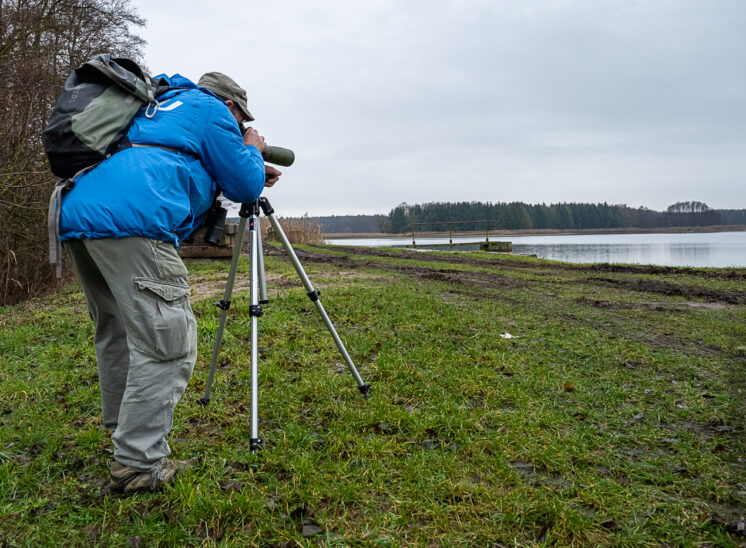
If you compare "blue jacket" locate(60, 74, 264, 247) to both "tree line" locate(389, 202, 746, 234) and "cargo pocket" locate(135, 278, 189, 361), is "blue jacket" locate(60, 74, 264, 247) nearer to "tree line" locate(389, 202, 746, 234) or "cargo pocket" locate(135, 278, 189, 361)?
"cargo pocket" locate(135, 278, 189, 361)

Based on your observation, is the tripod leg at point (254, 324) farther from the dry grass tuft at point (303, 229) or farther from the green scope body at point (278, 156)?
the dry grass tuft at point (303, 229)

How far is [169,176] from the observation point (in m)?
2.31

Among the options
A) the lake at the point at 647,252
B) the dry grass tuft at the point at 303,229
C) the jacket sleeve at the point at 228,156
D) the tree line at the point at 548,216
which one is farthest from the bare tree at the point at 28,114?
the tree line at the point at 548,216

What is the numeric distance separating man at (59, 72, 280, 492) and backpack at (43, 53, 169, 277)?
0.05 m

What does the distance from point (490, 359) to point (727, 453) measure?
7.50ft

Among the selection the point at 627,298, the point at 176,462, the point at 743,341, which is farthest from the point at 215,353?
the point at 627,298

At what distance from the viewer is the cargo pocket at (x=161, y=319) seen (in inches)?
88.6

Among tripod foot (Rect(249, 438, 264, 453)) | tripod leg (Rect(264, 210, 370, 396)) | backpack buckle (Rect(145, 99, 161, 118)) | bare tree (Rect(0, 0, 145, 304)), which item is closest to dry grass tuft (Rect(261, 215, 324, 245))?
bare tree (Rect(0, 0, 145, 304))

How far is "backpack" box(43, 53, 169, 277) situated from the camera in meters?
2.18

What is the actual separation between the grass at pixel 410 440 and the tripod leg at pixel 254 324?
14cm

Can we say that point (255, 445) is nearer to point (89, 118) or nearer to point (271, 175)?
point (271, 175)

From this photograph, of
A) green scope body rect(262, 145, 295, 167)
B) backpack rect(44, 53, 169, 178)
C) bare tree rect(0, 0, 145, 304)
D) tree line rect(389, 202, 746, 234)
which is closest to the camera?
backpack rect(44, 53, 169, 178)

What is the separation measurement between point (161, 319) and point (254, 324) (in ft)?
2.69

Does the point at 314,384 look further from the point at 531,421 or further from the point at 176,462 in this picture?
the point at 531,421
